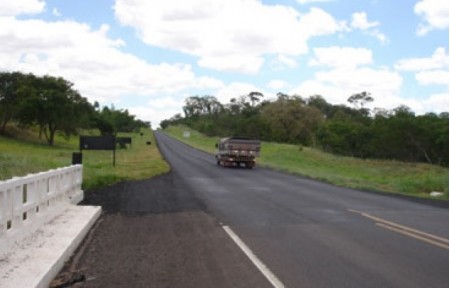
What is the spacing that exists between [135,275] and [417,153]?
261ft

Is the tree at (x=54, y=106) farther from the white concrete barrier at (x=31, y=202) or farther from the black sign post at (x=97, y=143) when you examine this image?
the white concrete barrier at (x=31, y=202)

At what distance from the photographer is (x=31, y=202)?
9.81 m

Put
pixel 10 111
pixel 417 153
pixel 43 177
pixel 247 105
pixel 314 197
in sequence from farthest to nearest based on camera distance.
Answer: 1. pixel 247 105
2. pixel 417 153
3. pixel 10 111
4. pixel 314 197
5. pixel 43 177

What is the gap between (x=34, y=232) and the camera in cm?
984

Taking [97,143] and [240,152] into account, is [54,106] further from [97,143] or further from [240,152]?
[97,143]

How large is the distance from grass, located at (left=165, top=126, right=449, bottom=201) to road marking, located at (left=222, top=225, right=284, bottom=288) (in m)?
14.2

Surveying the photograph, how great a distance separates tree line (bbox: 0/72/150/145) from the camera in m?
68.5

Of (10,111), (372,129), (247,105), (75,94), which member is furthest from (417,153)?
(247,105)

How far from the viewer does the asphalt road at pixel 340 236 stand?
26.1 feet

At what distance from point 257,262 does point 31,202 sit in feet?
12.9

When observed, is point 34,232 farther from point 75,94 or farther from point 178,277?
point 75,94

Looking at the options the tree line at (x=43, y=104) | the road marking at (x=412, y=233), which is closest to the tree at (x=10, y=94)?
the tree line at (x=43, y=104)

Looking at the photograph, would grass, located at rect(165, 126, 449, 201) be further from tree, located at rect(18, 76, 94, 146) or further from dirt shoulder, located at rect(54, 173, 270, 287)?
tree, located at rect(18, 76, 94, 146)

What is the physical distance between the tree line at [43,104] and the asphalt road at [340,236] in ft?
172
